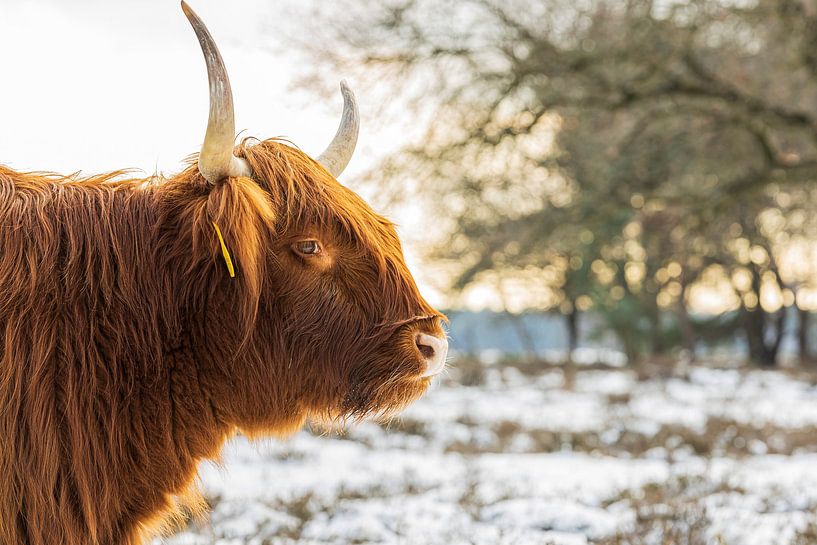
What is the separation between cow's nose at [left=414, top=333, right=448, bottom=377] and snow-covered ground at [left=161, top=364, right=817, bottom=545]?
465 millimetres

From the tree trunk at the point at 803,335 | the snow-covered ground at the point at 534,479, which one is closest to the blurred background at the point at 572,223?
the snow-covered ground at the point at 534,479

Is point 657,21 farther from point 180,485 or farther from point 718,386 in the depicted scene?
point 180,485

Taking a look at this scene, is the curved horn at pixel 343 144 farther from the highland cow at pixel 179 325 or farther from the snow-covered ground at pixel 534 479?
the snow-covered ground at pixel 534 479

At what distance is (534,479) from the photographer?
252 inches

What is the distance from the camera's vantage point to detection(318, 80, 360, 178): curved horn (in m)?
3.20

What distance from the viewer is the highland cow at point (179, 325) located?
2.42 m

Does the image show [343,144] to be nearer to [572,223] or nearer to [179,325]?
[179,325]

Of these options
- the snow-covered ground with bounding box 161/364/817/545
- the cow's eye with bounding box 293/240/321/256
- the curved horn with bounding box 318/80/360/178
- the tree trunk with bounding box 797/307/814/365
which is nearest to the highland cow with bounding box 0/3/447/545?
the cow's eye with bounding box 293/240/321/256

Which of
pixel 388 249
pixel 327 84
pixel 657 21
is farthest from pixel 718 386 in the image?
pixel 388 249

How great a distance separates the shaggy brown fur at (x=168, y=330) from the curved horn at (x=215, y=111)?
8 cm

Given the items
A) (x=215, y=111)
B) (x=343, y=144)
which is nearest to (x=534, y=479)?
(x=343, y=144)

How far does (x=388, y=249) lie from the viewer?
2.85 meters

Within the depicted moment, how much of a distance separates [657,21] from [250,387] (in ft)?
35.0

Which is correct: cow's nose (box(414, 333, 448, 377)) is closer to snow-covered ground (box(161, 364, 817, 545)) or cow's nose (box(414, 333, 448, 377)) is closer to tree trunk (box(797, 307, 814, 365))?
snow-covered ground (box(161, 364, 817, 545))
